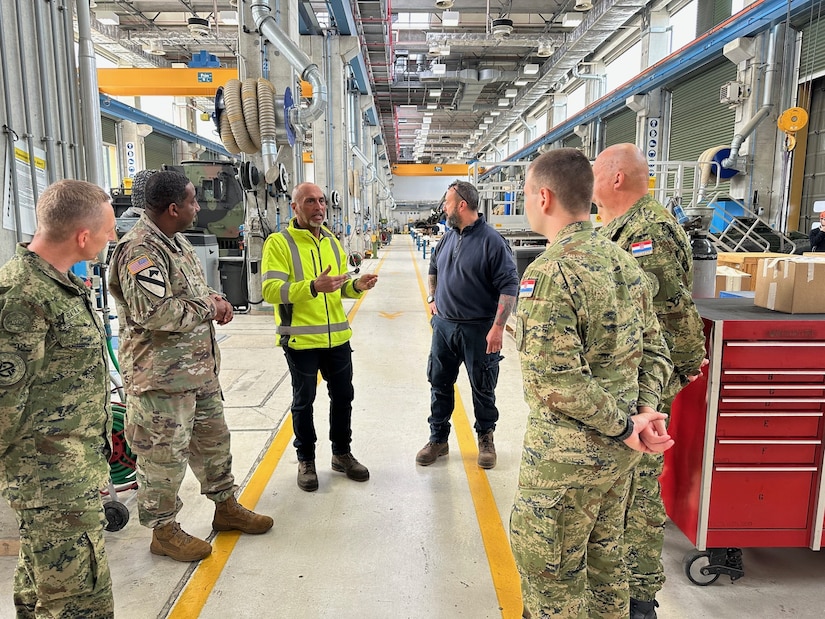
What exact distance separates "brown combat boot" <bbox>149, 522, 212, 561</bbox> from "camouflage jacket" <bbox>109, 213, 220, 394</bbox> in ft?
2.43

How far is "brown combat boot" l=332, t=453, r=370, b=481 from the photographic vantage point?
11.6ft

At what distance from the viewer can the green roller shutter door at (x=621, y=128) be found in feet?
55.0

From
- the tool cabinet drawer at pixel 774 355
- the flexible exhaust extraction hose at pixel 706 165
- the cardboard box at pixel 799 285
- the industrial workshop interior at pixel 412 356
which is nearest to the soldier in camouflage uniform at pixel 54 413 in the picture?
the industrial workshop interior at pixel 412 356

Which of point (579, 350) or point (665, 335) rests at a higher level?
point (579, 350)

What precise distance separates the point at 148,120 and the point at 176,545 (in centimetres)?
1877

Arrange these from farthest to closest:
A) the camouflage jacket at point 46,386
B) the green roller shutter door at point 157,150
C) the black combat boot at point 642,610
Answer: the green roller shutter door at point 157,150 → the black combat boot at point 642,610 → the camouflage jacket at point 46,386

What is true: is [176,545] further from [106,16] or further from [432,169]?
[432,169]

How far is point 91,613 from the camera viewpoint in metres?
1.88

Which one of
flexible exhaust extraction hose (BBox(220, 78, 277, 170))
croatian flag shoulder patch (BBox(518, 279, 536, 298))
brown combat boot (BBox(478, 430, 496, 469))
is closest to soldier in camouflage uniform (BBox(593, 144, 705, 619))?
croatian flag shoulder patch (BBox(518, 279, 536, 298))

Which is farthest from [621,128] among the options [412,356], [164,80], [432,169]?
[432,169]

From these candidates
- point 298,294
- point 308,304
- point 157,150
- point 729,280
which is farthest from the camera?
point 157,150

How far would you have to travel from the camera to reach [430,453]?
12.4 ft

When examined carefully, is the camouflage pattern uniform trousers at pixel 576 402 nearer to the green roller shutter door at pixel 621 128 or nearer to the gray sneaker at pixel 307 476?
the gray sneaker at pixel 307 476

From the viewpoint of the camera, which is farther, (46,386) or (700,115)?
(700,115)
